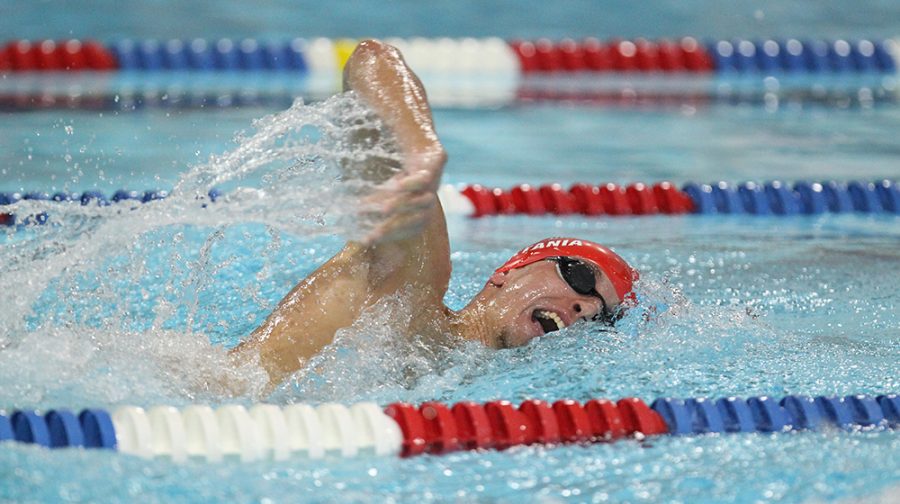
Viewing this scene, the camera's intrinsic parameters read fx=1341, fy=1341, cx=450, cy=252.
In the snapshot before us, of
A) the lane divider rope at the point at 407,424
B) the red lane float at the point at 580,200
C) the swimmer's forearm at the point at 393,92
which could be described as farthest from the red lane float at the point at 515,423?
the red lane float at the point at 580,200

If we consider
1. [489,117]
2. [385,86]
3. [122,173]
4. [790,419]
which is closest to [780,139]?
[489,117]

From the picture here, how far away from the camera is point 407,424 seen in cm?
242

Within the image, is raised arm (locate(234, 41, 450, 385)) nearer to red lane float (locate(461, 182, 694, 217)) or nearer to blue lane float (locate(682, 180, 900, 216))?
red lane float (locate(461, 182, 694, 217))

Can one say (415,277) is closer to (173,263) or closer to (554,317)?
(554,317)

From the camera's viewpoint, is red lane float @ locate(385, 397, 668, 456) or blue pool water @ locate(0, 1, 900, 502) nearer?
blue pool water @ locate(0, 1, 900, 502)

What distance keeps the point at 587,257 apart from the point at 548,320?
16 centimetres

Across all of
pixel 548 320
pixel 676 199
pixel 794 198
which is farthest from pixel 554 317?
pixel 794 198

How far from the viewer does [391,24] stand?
22.1ft

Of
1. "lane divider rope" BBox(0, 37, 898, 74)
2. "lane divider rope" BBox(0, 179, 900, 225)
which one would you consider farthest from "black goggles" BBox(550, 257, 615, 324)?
"lane divider rope" BBox(0, 37, 898, 74)

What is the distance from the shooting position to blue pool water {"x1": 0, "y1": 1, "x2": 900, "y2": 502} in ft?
7.50

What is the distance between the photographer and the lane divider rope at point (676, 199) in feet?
13.8

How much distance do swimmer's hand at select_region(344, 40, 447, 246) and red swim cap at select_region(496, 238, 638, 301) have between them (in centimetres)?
31

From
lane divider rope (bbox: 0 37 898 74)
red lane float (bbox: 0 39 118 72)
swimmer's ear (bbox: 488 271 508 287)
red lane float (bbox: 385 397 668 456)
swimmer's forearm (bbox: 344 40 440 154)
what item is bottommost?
red lane float (bbox: 385 397 668 456)

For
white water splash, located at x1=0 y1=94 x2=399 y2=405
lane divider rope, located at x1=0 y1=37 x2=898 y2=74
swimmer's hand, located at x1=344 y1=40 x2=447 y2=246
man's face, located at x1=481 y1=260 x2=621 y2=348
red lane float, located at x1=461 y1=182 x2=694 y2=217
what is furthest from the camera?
lane divider rope, located at x1=0 y1=37 x2=898 y2=74
